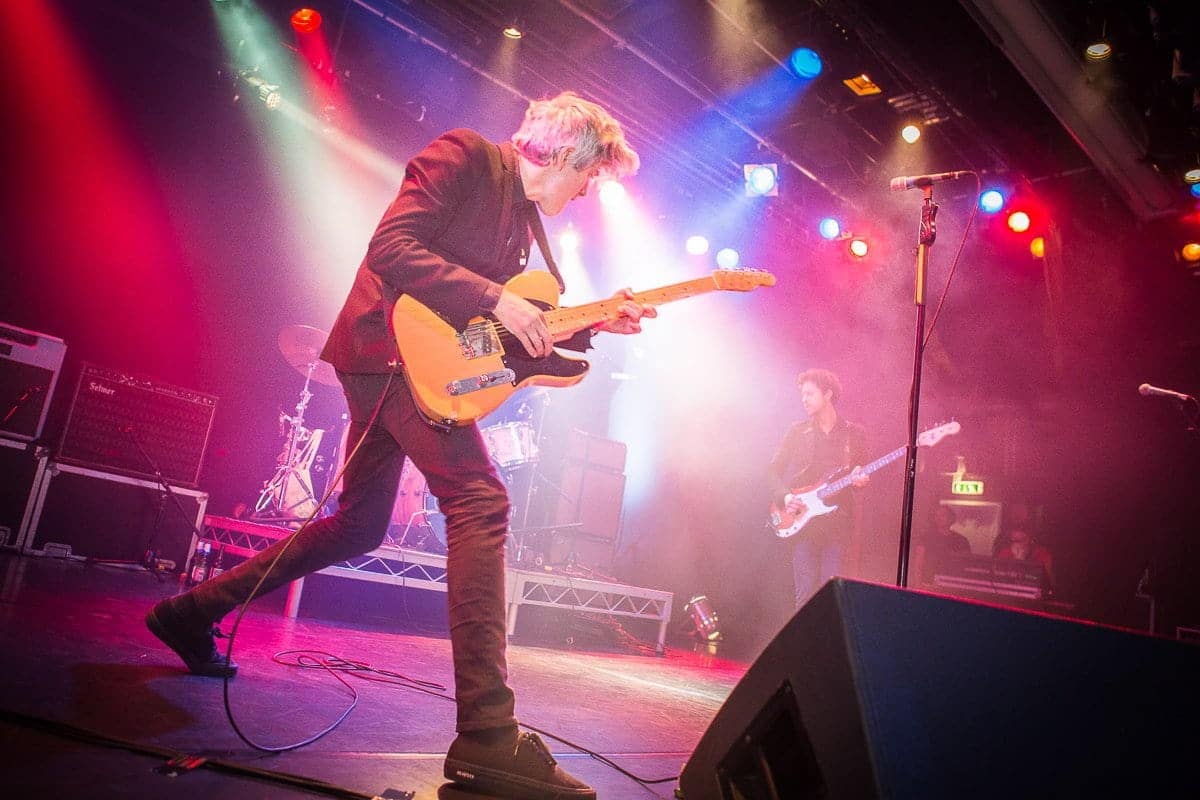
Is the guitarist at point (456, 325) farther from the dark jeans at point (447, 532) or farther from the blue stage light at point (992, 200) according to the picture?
the blue stage light at point (992, 200)

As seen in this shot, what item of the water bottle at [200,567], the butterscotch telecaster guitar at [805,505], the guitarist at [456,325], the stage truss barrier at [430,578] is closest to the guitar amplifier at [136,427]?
the stage truss barrier at [430,578]

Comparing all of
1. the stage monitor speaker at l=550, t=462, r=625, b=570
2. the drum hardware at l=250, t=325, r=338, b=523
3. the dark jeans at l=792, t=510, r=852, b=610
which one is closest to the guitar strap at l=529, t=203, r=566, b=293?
the dark jeans at l=792, t=510, r=852, b=610

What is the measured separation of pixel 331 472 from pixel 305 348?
1.51 metres

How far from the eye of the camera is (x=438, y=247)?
249 cm

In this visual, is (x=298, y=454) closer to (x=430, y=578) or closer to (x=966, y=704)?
(x=430, y=578)

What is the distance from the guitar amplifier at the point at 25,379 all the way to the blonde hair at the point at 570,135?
582cm

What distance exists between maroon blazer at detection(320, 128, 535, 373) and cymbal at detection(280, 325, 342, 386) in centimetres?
470

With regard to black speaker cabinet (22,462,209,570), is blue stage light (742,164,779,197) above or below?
above

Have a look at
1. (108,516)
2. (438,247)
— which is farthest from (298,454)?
(438,247)

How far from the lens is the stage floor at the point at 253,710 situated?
1.57 metres

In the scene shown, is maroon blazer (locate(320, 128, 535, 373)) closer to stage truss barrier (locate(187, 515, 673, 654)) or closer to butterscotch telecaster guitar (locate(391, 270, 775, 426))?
butterscotch telecaster guitar (locate(391, 270, 775, 426))

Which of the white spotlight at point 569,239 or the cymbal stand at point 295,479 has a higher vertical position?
the white spotlight at point 569,239

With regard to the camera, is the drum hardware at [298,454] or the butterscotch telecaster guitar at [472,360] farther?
the drum hardware at [298,454]

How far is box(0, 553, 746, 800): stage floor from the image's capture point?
1566 millimetres
